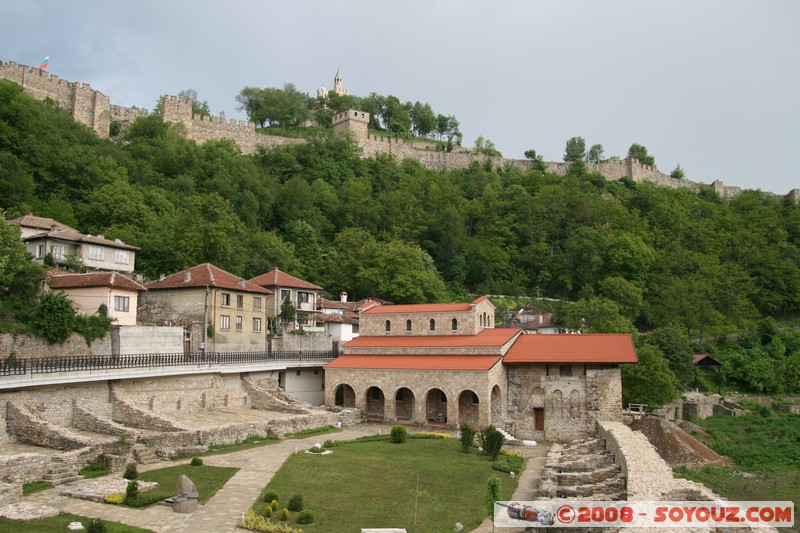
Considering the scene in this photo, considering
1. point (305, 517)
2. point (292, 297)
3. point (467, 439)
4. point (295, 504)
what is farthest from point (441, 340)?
point (305, 517)

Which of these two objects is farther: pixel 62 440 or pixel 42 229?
pixel 42 229

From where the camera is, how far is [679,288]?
66.6 meters

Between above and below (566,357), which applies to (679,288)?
above

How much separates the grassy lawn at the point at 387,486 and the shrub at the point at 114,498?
389 cm

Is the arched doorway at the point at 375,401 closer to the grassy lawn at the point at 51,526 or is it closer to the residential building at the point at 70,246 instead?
the residential building at the point at 70,246

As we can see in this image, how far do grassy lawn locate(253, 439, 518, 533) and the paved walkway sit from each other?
0.61 m

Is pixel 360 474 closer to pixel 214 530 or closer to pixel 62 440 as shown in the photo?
pixel 214 530

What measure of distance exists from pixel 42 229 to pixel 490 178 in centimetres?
6339

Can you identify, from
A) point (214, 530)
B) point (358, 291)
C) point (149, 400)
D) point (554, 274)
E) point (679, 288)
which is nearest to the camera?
point (214, 530)

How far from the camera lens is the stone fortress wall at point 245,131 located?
66688 mm

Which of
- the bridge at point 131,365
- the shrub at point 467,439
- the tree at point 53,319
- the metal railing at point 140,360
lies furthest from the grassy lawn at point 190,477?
the shrub at point 467,439

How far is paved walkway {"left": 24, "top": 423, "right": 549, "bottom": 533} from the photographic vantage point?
17953 mm

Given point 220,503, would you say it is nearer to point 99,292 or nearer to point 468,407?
point 99,292

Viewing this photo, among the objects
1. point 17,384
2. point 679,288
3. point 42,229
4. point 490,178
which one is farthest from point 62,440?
point 490,178
